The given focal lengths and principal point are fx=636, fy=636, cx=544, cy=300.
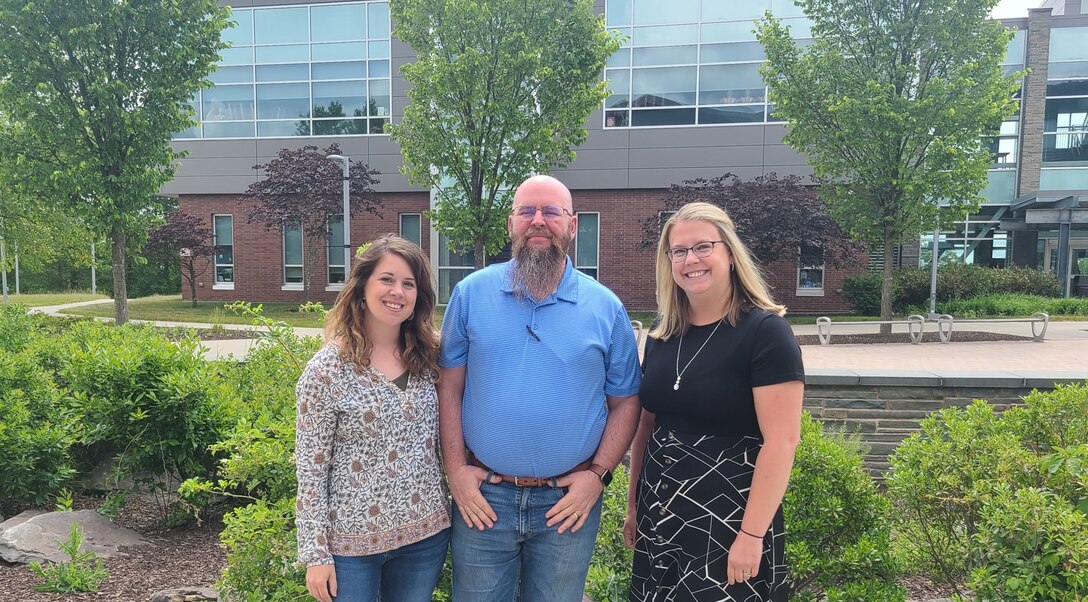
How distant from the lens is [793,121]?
12219mm

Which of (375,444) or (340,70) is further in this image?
(340,70)

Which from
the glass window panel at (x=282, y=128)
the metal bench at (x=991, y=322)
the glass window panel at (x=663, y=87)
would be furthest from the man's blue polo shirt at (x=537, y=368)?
the glass window panel at (x=282, y=128)

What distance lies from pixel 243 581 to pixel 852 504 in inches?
101

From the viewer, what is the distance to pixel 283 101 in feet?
74.0

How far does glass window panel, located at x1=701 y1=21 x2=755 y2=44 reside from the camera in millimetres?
19766

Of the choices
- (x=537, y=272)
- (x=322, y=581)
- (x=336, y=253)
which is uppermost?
(x=336, y=253)

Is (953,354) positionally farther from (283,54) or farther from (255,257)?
(283,54)

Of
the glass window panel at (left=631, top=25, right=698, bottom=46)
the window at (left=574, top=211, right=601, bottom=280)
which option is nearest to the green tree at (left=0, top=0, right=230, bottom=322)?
the window at (left=574, top=211, right=601, bottom=280)

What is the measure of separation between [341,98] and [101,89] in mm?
13130

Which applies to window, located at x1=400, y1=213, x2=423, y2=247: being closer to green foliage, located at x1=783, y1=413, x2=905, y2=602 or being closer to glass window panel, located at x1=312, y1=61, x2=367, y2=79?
glass window panel, located at x1=312, y1=61, x2=367, y2=79

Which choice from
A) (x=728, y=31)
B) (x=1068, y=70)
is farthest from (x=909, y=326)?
(x=1068, y=70)

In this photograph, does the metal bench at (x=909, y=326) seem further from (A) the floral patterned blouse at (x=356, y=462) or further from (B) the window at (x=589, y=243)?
(A) the floral patterned blouse at (x=356, y=462)

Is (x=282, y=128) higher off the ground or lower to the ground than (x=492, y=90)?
higher

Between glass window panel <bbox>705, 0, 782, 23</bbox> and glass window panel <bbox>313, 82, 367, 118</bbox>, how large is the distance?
1168 centimetres
